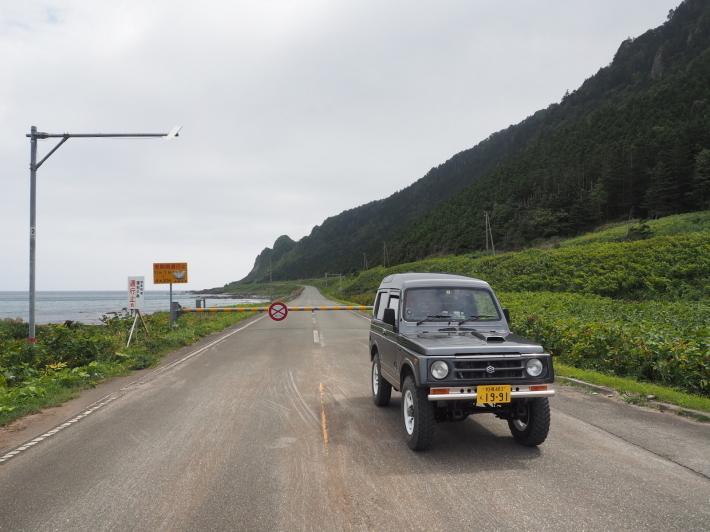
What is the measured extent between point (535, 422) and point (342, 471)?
237 centimetres

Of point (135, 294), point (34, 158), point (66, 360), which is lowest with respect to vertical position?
point (66, 360)

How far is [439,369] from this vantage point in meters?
4.87

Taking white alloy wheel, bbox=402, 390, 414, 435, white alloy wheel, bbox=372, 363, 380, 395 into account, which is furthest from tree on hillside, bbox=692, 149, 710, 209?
white alloy wheel, bbox=402, 390, 414, 435

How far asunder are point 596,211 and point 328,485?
75.1 metres

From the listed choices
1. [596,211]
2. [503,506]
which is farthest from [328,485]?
[596,211]

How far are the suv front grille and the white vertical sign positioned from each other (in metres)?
12.6

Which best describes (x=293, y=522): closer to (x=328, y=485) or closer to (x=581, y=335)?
(x=328, y=485)

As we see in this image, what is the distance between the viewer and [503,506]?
12.5ft

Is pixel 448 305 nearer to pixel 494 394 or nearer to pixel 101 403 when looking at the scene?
pixel 494 394

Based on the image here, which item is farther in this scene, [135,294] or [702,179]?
[702,179]

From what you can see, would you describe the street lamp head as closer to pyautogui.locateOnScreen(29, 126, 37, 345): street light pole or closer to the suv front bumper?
pyautogui.locateOnScreen(29, 126, 37, 345): street light pole

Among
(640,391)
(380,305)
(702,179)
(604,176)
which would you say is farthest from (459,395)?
(604,176)

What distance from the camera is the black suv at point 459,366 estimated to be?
191 inches

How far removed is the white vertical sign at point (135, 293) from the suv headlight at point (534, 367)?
516 inches
